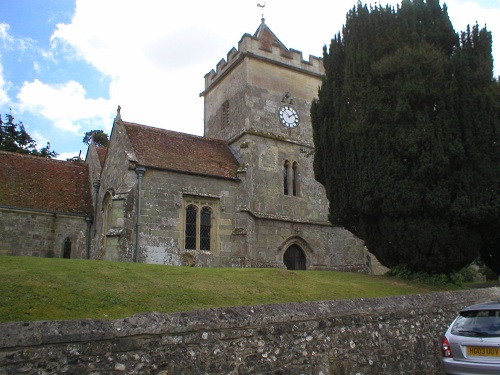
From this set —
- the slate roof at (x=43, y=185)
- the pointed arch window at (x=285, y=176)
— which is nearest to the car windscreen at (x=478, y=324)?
the pointed arch window at (x=285, y=176)

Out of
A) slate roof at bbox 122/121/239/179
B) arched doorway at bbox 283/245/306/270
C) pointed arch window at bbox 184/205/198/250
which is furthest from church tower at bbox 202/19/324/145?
arched doorway at bbox 283/245/306/270

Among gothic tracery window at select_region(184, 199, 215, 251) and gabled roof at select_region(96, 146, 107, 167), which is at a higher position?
gabled roof at select_region(96, 146, 107, 167)

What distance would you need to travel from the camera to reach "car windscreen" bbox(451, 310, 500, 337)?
26.4ft

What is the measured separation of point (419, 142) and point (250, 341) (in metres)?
9.01

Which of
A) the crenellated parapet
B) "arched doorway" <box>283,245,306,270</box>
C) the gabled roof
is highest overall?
the crenellated parapet

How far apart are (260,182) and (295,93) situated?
249 inches

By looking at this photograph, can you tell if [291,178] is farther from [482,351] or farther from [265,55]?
[482,351]

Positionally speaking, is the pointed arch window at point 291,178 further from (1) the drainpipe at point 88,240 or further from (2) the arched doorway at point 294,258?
(1) the drainpipe at point 88,240

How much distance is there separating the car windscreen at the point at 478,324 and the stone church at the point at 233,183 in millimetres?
12050

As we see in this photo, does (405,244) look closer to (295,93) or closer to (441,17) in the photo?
(441,17)

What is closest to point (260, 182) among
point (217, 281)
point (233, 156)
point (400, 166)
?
point (233, 156)

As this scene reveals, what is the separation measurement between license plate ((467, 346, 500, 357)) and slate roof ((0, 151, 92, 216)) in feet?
59.6

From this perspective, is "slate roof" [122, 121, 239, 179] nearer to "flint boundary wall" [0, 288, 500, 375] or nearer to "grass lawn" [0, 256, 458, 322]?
"grass lawn" [0, 256, 458, 322]

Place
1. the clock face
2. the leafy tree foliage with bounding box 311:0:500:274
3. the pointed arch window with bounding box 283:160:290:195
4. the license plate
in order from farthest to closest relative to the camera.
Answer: the clock face < the pointed arch window with bounding box 283:160:290:195 < the leafy tree foliage with bounding box 311:0:500:274 < the license plate
